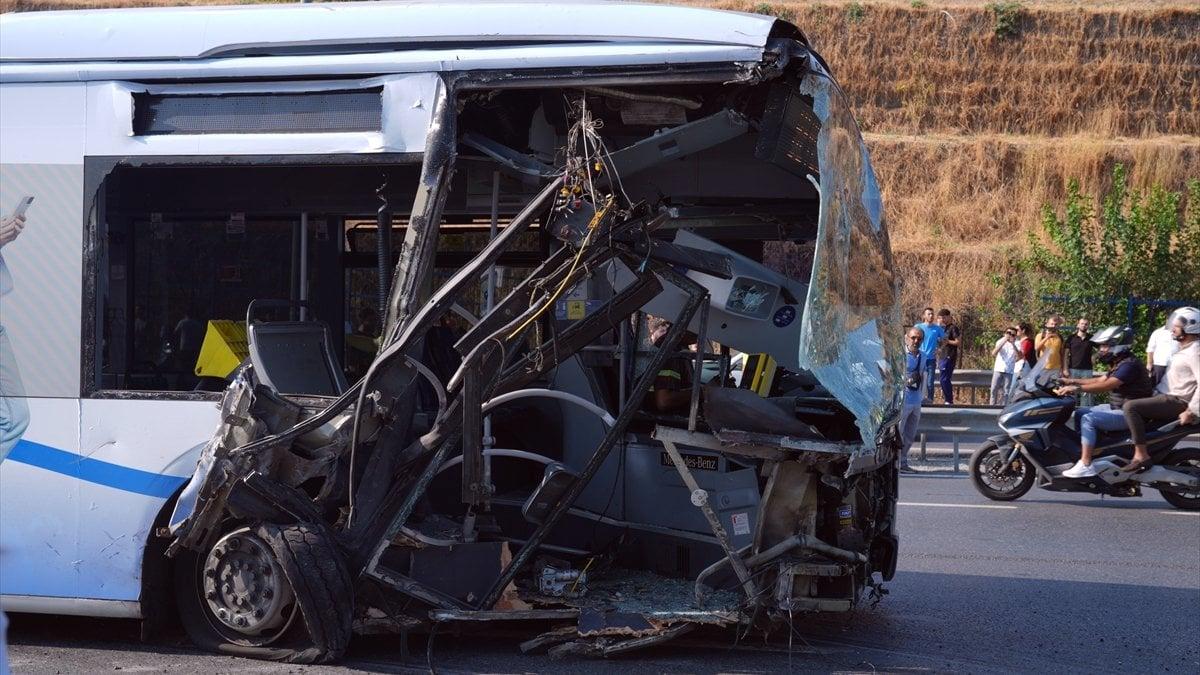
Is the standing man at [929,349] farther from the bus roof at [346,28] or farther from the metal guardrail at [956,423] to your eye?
the bus roof at [346,28]

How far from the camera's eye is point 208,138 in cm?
645

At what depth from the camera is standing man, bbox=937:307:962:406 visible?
20531mm

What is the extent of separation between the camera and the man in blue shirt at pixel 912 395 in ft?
47.6

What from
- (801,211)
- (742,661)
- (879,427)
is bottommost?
(742,661)

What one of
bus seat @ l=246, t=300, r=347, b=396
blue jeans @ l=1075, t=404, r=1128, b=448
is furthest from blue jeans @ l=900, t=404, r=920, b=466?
bus seat @ l=246, t=300, r=347, b=396

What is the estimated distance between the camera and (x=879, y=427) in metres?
6.29

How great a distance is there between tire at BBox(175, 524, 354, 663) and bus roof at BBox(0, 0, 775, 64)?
2.31 m

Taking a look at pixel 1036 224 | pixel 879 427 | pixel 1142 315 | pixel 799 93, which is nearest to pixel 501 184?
pixel 799 93

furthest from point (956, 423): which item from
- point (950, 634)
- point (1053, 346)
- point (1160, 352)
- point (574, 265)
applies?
point (574, 265)

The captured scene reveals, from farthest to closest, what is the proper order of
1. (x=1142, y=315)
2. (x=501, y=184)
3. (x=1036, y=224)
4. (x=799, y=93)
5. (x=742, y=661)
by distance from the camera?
(x=1036, y=224) < (x=1142, y=315) < (x=501, y=184) < (x=742, y=661) < (x=799, y=93)

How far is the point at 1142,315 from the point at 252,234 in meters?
18.4

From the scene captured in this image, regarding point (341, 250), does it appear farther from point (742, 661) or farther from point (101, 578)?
point (742, 661)

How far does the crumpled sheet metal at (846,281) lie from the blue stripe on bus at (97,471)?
3.05 m

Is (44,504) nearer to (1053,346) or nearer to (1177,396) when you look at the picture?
(1177,396)
